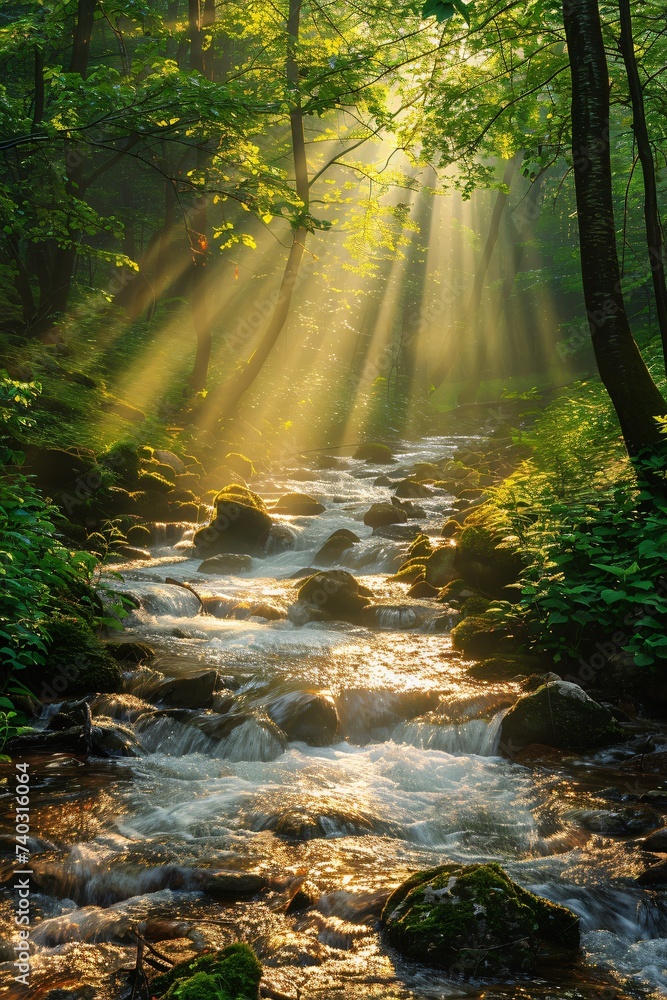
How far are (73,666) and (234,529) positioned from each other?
7.54m

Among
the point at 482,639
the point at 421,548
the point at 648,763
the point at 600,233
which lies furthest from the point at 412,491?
the point at 648,763

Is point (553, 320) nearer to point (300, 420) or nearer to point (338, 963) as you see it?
point (300, 420)

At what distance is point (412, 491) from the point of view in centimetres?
1936

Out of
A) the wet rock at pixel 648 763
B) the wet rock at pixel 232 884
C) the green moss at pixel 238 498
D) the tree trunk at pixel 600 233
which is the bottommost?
the wet rock at pixel 232 884

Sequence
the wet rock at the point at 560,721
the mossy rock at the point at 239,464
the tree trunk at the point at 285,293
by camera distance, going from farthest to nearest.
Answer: the mossy rock at the point at 239,464
the tree trunk at the point at 285,293
the wet rock at the point at 560,721

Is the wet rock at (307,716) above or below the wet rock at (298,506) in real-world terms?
below

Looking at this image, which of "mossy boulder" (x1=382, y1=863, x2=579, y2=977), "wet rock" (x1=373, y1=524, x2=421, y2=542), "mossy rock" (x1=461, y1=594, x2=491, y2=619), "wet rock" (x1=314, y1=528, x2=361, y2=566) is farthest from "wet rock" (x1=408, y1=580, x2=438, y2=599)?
"mossy boulder" (x1=382, y1=863, x2=579, y2=977)

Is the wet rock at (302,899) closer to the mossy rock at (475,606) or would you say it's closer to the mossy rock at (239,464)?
the mossy rock at (475,606)

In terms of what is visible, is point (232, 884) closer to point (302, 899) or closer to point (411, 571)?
point (302, 899)

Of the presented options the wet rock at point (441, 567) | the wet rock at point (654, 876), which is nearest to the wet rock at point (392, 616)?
the wet rock at point (441, 567)

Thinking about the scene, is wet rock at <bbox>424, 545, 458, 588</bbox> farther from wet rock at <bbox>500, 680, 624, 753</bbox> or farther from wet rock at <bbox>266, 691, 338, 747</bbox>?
wet rock at <bbox>500, 680, 624, 753</bbox>

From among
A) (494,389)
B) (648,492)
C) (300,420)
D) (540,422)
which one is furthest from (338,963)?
(494,389)

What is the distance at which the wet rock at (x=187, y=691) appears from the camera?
A: 24.7 ft

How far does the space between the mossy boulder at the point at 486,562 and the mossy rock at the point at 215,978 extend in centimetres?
700
